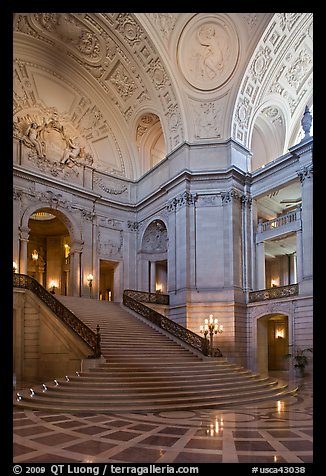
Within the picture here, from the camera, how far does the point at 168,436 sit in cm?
701

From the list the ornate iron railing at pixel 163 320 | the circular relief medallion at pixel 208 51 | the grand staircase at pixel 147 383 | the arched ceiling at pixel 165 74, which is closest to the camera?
A: the grand staircase at pixel 147 383

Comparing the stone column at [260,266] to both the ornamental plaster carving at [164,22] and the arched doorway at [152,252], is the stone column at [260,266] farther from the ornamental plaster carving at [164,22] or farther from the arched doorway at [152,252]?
the ornamental plaster carving at [164,22]

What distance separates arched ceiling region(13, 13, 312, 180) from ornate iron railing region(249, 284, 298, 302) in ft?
24.6

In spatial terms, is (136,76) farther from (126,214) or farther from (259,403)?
(259,403)

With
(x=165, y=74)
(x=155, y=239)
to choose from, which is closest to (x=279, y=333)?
(x=155, y=239)

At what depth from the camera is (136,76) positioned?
75.3ft

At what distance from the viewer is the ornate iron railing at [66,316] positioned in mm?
12490

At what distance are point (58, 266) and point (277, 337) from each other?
14154mm

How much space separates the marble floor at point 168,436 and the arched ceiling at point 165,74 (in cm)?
1545

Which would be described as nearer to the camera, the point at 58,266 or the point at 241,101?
the point at 241,101

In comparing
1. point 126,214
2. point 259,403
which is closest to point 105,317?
point 259,403

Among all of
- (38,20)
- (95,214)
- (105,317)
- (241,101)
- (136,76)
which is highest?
(38,20)

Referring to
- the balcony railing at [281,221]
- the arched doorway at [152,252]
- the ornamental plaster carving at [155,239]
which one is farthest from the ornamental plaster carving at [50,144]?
the balcony railing at [281,221]

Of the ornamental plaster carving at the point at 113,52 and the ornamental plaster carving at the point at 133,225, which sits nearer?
the ornamental plaster carving at the point at 113,52
